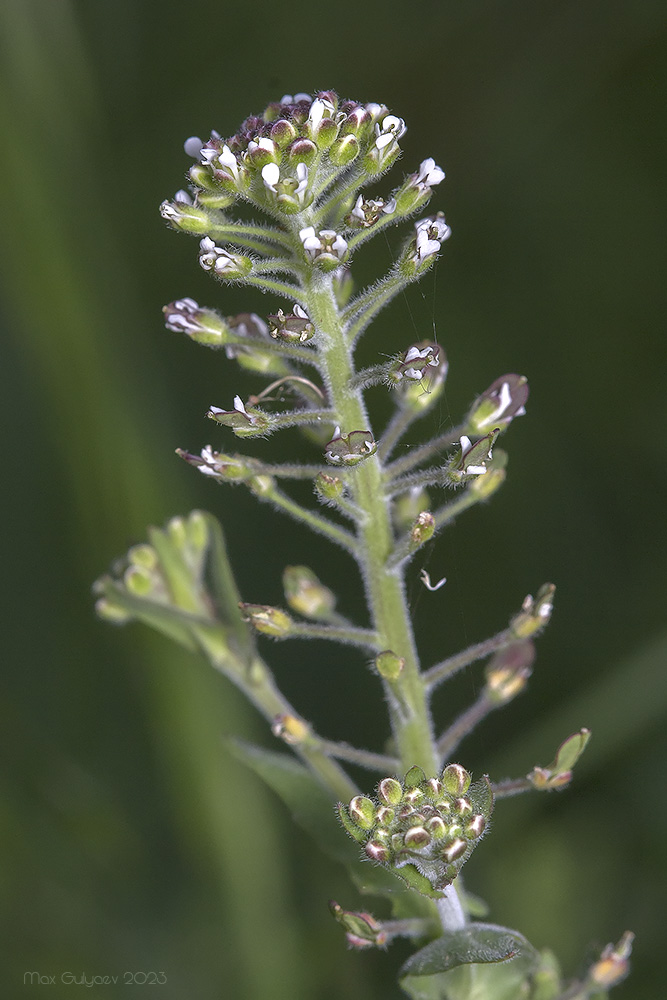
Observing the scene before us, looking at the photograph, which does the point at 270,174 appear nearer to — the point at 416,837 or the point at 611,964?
the point at 416,837

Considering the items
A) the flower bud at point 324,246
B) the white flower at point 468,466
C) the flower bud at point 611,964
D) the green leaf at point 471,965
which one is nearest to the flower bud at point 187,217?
the flower bud at point 324,246

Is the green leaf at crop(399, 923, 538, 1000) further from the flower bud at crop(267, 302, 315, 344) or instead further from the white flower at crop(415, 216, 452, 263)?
the white flower at crop(415, 216, 452, 263)

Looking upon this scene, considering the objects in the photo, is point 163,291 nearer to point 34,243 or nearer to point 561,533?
point 34,243

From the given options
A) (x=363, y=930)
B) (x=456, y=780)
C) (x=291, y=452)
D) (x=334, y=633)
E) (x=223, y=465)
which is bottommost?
(x=363, y=930)

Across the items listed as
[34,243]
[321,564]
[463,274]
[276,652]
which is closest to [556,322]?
[463,274]

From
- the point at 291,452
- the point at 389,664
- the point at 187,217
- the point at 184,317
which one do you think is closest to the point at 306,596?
the point at 389,664
